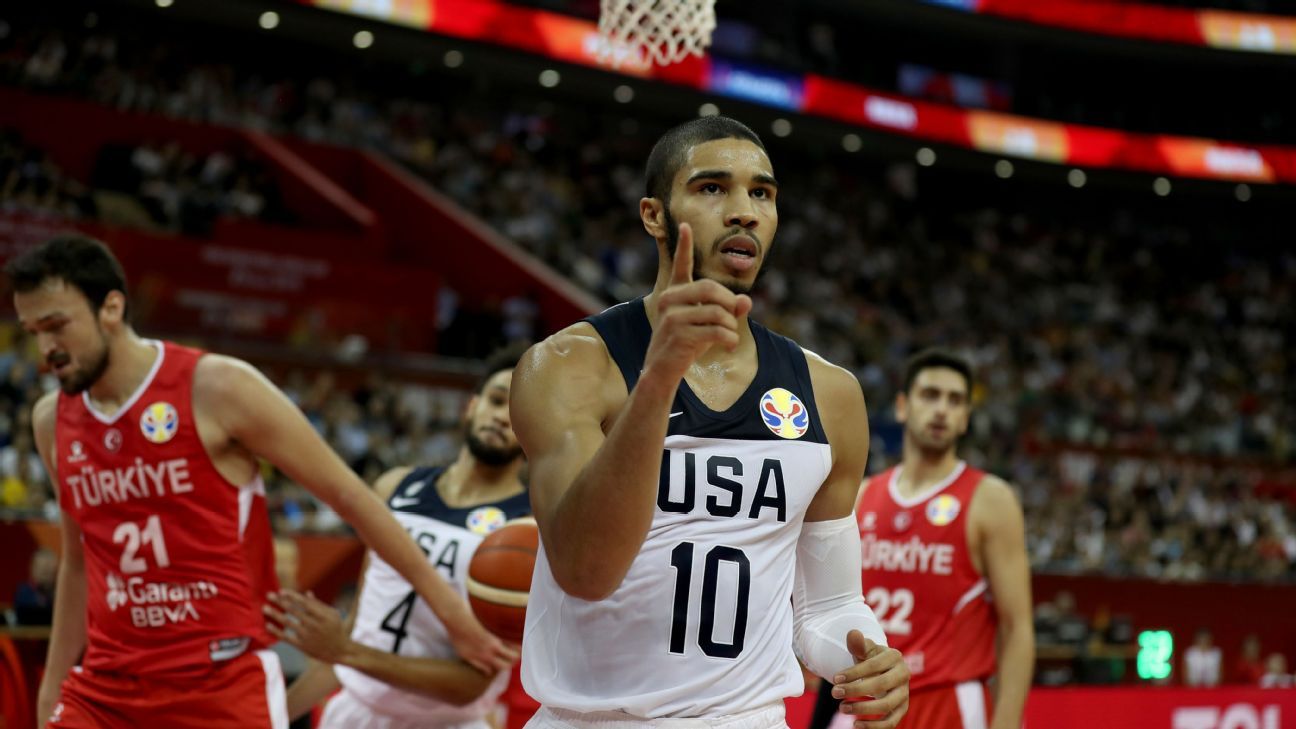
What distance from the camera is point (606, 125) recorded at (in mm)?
27531

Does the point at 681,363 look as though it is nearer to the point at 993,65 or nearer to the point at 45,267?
the point at 45,267

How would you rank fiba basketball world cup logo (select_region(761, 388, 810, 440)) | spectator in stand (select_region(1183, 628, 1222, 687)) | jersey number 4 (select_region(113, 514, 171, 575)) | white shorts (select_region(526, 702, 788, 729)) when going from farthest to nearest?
spectator in stand (select_region(1183, 628, 1222, 687)), jersey number 4 (select_region(113, 514, 171, 575)), fiba basketball world cup logo (select_region(761, 388, 810, 440)), white shorts (select_region(526, 702, 788, 729))

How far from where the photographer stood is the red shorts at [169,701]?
12.8 ft

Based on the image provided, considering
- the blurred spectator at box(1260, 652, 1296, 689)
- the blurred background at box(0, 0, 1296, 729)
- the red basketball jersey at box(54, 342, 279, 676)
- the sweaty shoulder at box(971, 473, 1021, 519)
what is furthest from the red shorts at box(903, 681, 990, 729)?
the blurred spectator at box(1260, 652, 1296, 689)

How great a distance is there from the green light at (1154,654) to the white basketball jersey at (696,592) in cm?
1237

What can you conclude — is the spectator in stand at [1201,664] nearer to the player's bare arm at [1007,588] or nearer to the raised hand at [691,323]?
the player's bare arm at [1007,588]

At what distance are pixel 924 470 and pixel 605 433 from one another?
3.41 m

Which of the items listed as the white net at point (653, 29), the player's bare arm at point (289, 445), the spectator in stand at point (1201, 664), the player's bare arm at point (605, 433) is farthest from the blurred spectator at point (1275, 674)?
the player's bare arm at point (605, 433)

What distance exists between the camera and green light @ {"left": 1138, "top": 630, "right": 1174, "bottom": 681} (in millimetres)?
14280

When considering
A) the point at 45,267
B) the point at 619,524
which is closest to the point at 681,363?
the point at 619,524

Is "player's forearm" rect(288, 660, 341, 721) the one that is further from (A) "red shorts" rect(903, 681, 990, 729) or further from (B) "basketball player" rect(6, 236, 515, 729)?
(A) "red shorts" rect(903, 681, 990, 729)

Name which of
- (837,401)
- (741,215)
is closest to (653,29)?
(837,401)

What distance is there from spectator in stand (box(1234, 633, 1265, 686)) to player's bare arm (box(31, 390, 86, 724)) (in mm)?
14172

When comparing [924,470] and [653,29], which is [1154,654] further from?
[924,470]
